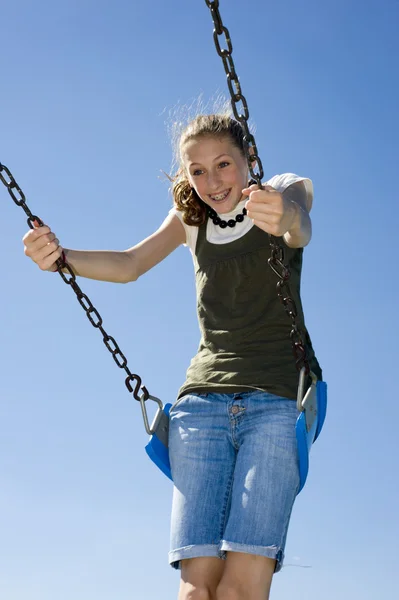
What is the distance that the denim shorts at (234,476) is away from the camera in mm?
3547

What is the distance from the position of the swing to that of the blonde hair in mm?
434

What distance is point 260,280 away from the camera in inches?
156

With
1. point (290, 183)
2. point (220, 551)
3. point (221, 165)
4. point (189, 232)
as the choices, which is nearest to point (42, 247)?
point (189, 232)

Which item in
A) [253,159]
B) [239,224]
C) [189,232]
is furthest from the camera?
[189,232]

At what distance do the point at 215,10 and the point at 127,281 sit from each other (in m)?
1.59

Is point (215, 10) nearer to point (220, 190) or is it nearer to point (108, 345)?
point (220, 190)

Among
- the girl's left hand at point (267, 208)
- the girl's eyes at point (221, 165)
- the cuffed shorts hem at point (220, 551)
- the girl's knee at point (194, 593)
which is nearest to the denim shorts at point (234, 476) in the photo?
the cuffed shorts hem at point (220, 551)

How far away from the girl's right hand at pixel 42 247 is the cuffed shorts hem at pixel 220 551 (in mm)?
1368

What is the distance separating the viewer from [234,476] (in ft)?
12.1

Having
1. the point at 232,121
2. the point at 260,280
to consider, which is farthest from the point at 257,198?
the point at 232,121

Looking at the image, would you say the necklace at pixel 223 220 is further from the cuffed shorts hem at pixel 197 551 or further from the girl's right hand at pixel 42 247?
the cuffed shorts hem at pixel 197 551

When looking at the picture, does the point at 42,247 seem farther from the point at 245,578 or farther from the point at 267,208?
the point at 245,578

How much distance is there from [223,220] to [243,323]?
567mm

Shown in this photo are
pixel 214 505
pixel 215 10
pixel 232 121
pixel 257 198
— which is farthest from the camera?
pixel 232 121
